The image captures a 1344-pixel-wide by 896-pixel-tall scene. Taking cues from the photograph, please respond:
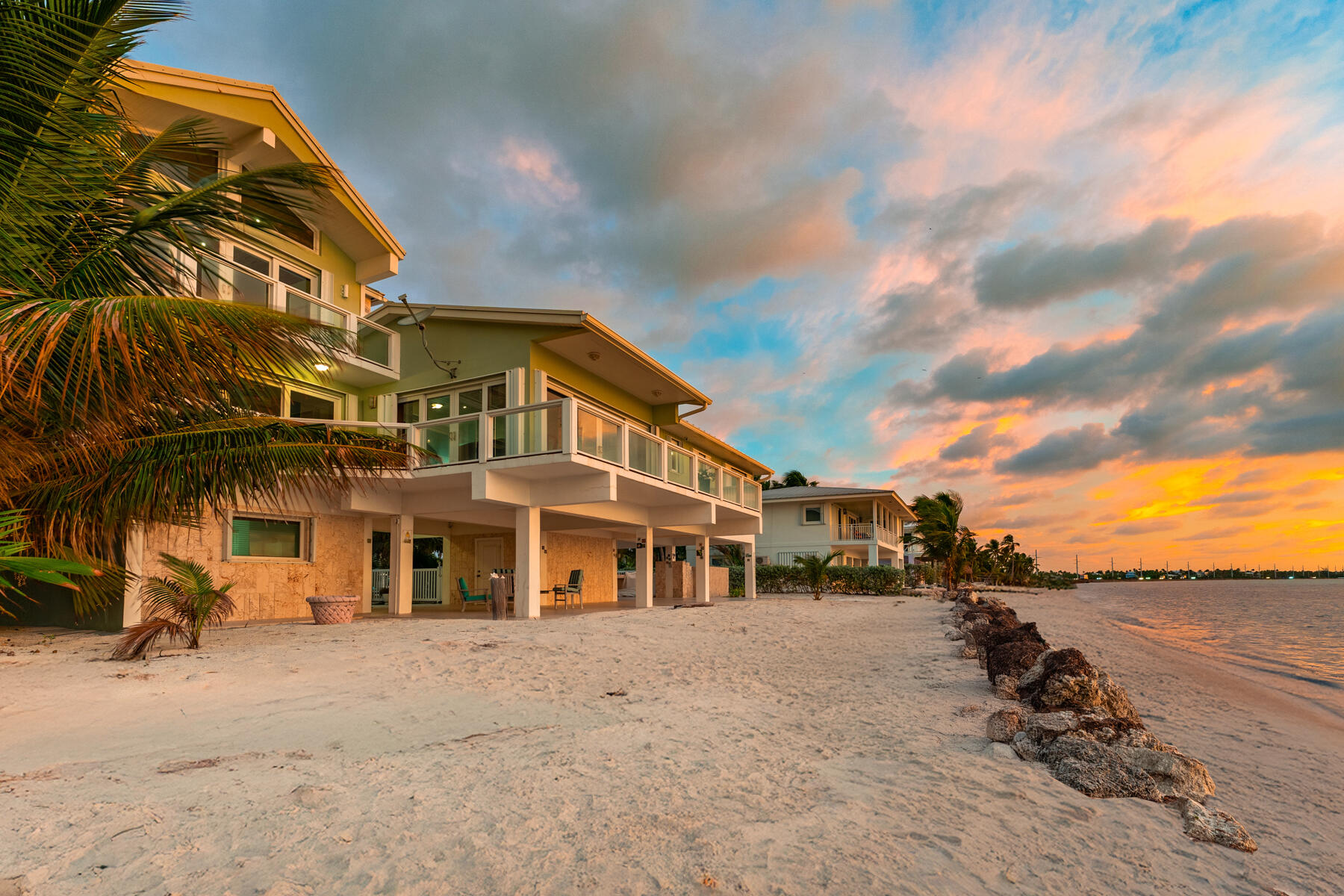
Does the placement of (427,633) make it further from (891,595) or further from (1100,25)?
(891,595)

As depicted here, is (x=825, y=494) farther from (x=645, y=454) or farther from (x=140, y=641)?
(x=140, y=641)

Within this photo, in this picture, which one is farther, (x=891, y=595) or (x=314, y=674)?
(x=891, y=595)

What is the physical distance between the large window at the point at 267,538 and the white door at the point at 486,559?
572 cm

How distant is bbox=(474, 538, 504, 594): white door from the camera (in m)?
20.3

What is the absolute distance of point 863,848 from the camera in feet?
10.7

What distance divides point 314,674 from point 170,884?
16.7 ft

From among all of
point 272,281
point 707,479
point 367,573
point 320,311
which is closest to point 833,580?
point 707,479

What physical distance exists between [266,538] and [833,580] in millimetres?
26977

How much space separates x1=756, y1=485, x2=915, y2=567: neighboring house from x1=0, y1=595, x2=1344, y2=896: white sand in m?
32.0

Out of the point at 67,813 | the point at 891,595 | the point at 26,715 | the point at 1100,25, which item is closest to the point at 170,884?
the point at 67,813

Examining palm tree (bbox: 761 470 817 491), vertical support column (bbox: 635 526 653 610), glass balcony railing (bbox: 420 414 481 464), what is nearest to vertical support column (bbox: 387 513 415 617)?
glass balcony railing (bbox: 420 414 481 464)

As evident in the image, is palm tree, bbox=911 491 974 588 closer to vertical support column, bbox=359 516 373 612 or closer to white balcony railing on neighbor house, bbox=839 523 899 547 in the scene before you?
white balcony railing on neighbor house, bbox=839 523 899 547

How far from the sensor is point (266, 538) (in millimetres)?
14828

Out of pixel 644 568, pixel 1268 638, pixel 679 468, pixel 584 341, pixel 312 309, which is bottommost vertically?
pixel 1268 638
